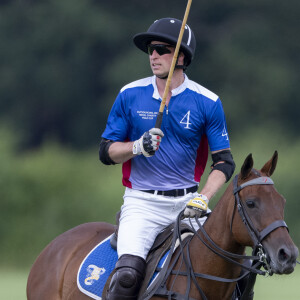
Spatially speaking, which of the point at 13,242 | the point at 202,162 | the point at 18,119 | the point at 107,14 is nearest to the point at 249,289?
the point at 202,162

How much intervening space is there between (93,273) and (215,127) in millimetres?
1095

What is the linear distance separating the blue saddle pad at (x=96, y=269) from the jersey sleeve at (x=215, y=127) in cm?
85

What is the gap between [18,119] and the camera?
Answer: 17.1 metres

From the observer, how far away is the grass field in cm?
987

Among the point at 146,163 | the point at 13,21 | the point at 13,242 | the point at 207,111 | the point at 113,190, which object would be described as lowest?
the point at 13,242

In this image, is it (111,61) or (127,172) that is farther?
(111,61)

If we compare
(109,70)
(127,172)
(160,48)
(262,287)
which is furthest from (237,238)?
(109,70)

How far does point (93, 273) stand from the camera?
4.57 m

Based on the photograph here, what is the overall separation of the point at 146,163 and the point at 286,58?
13928 mm

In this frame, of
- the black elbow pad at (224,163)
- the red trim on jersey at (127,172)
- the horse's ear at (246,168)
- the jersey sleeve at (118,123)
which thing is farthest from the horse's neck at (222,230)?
the jersey sleeve at (118,123)

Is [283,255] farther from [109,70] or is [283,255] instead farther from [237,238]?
[109,70]

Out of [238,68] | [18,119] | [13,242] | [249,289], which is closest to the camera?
[249,289]

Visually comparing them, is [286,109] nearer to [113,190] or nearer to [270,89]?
[270,89]

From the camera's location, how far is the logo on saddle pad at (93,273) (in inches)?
178
